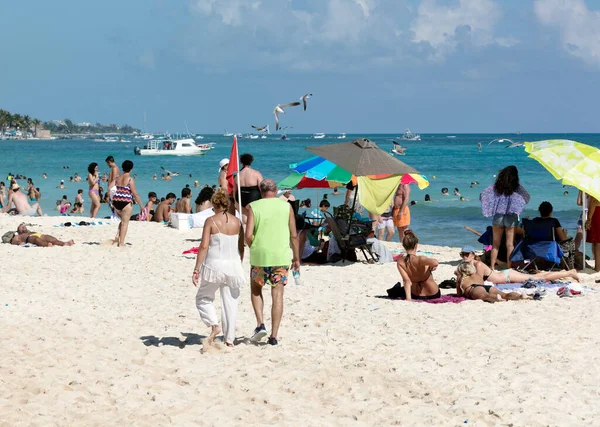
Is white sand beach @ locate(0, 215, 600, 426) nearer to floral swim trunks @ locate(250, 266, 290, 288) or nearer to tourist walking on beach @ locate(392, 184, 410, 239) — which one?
floral swim trunks @ locate(250, 266, 290, 288)

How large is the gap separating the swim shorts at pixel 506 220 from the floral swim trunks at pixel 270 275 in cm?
481

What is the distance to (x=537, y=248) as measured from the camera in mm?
9922

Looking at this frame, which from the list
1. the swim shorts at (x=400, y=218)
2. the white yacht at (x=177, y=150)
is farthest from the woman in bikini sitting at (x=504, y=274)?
the white yacht at (x=177, y=150)

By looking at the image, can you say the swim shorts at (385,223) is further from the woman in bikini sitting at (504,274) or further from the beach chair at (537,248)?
the woman in bikini sitting at (504,274)

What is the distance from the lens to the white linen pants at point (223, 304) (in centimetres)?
610

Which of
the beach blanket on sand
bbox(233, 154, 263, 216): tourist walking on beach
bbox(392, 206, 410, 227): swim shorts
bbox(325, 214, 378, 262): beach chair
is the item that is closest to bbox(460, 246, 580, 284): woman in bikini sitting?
the beach blanket on sand

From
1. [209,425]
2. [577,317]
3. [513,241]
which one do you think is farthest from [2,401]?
[513,241]

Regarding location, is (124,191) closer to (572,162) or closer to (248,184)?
(248,184)

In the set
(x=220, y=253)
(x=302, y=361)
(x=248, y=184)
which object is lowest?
(x=302, y=361)

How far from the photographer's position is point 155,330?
23.2ft

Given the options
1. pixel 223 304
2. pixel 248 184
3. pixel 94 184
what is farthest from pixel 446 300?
pixel 94 184

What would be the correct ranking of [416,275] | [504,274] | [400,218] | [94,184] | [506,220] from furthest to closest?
1. [94,184]
2. [400,218]
3. [506,220]
4. [504,274]
5. [416,275]

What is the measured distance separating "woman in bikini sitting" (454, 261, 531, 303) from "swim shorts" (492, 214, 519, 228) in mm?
1736

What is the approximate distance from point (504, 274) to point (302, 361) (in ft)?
12.7
